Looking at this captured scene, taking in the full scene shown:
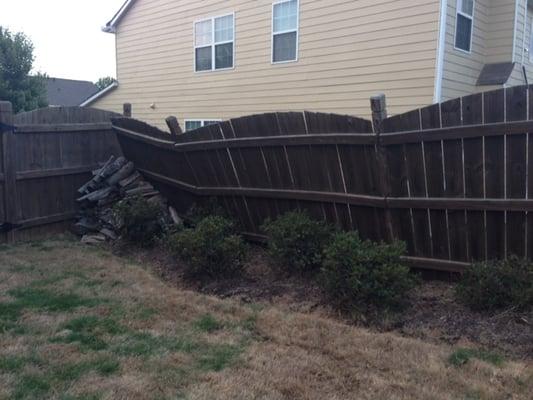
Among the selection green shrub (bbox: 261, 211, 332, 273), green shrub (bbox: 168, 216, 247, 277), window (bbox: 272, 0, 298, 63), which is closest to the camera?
green shrub (bbox: 261, 211, 332, 273)

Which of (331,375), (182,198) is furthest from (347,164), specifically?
(182,198)

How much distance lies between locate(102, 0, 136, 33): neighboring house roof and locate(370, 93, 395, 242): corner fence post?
11.1m

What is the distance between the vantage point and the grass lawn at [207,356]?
129 inches

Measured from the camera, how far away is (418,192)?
5098mm

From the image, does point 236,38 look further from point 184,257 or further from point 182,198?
point 184,257

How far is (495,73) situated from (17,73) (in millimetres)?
11958

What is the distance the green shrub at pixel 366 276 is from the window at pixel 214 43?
8203 mm

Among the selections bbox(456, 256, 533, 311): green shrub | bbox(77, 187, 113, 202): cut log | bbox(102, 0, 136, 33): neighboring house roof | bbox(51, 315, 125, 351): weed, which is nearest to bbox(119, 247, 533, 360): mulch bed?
bbox(456, 256, 533, 311): green shrub

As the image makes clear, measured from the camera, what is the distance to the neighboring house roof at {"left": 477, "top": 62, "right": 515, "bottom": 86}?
912cm

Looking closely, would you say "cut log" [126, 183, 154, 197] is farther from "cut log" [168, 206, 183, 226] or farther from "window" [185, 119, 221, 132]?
"window" [185, 119, 221, 132]

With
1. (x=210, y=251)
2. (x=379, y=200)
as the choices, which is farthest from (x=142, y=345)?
(x=379, y=200)

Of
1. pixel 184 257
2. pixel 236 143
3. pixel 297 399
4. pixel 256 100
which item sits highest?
pixel 256 100

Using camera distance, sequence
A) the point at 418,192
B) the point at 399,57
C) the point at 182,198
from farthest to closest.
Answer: the point at 399,57
the point at 182,198
the point at 418,192

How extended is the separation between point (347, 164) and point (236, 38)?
7.10 meters
